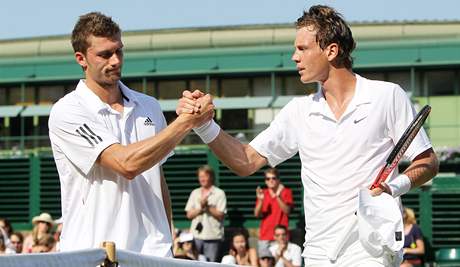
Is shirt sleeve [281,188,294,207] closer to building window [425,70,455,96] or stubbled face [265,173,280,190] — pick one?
stubbled face [265,173,280,190]

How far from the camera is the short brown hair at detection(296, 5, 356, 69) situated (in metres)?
7.92

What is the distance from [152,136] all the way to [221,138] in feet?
2.97

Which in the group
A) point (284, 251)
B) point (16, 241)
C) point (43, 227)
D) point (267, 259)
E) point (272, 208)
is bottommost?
point (267, 259)

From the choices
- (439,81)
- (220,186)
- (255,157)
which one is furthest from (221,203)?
(255,157)

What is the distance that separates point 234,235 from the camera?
19938 millimetres

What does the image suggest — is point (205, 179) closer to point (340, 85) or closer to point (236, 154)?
point (236, 154)

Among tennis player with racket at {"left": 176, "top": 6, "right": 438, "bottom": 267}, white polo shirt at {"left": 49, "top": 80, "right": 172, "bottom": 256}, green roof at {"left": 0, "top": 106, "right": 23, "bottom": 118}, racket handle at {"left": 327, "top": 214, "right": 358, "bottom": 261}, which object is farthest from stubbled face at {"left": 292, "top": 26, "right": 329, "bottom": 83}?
green roof at {"left": 0, "top": 106, "right": 23, "bottom": 118}

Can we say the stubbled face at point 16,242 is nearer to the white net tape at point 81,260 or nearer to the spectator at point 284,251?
the spectator at point 284,251

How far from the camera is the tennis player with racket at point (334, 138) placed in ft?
25.0

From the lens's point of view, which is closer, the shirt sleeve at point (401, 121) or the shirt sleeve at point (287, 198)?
the shirt sleeve at point (401, 121)

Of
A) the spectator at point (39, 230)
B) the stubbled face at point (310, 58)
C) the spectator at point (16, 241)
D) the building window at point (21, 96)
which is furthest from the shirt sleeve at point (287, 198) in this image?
the stubbled face at point (310, 58)

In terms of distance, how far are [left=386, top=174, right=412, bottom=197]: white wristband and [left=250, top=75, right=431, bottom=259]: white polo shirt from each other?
0.15 m

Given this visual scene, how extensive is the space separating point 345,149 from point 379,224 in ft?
2.07

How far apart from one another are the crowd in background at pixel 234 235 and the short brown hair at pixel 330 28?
10.2 metres
